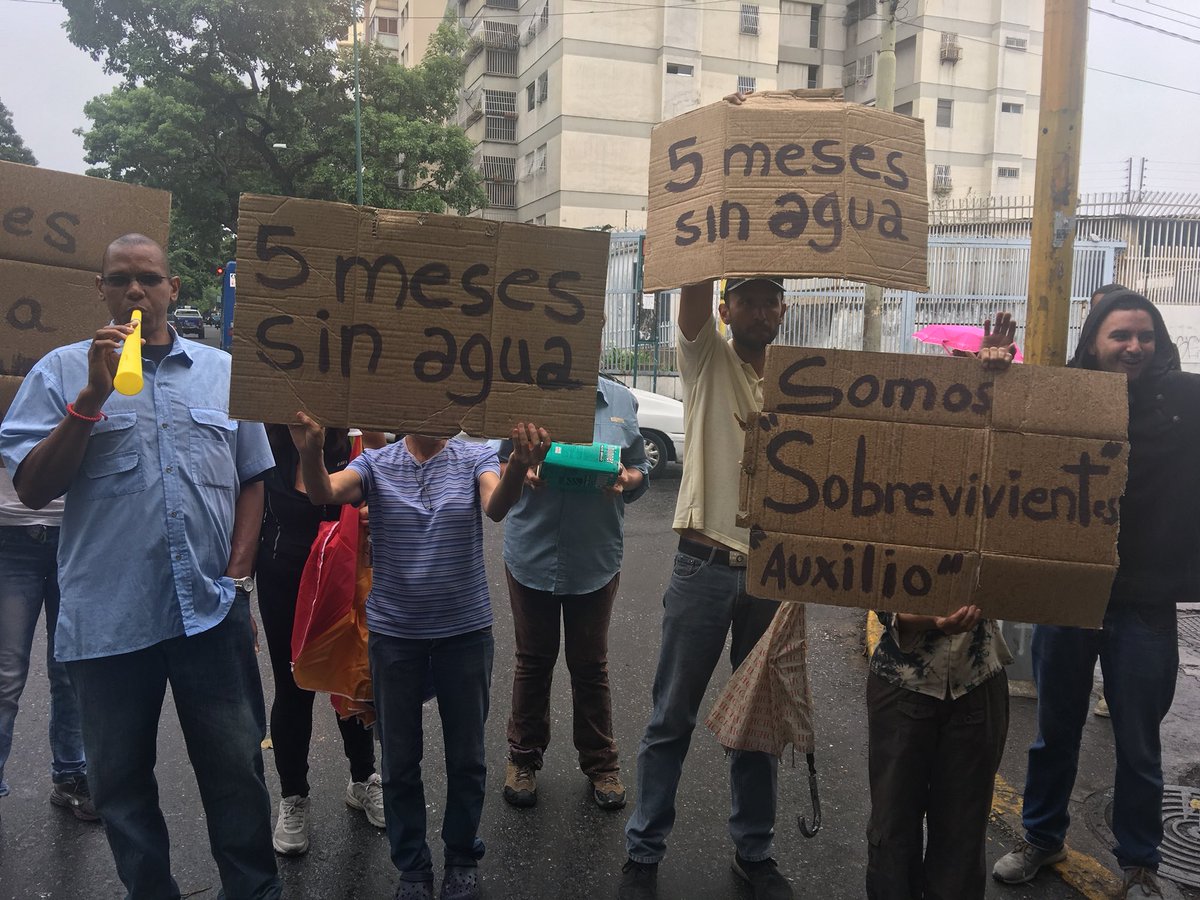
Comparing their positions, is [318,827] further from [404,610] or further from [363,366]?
[363,366]

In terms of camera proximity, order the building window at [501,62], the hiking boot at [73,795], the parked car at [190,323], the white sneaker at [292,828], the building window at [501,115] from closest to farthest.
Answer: the white sneaker at [292,828] → the hiking boot at [73,795] → the building window at [501,62] → the building window at [501,115] → the parked car at [190,323]

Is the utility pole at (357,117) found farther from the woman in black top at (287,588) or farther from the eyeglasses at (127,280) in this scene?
the eyeglasses at (127,280)

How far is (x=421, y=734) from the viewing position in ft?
9.86

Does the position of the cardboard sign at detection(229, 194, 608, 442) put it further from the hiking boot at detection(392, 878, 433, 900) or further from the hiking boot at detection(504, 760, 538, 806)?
the hiking boot at detection(504, 760, 538, 806)

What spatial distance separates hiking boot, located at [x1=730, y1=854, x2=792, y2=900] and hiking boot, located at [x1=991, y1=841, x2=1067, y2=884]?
0.78 meters

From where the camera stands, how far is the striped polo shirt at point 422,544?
2.95 meters

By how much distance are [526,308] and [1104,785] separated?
11.0 ft

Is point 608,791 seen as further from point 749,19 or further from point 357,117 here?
point 749,19

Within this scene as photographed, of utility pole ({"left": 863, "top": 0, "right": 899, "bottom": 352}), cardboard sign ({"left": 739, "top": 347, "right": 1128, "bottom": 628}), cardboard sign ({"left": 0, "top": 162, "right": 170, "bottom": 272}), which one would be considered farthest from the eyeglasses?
utility pole ({"left": 863, "top": 0, "right": 899, "bottom": 352})

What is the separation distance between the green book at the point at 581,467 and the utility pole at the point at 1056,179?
219cm

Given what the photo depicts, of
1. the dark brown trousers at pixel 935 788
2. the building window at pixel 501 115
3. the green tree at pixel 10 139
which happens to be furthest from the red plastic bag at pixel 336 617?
the green tree at pixel 10 139

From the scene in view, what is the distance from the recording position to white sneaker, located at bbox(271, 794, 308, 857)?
3.30 meters

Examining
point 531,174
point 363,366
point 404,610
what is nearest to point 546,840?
point 404,610

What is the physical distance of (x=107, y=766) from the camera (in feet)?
8.18
